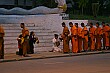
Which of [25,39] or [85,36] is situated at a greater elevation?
[85,36]

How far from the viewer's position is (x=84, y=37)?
25.2 metres

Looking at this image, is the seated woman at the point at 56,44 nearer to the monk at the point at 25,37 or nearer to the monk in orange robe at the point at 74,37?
the monk in orange robe at the point at 74,37

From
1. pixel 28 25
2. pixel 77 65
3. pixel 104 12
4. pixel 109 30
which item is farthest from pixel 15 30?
pixel 104 12

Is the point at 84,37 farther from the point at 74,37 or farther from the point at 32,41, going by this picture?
the point at 32,41

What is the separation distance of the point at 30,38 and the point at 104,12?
102ft

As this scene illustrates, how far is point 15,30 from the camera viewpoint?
2602 centimetres

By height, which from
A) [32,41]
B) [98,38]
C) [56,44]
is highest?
[98,38]

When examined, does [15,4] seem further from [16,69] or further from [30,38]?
[16,69]

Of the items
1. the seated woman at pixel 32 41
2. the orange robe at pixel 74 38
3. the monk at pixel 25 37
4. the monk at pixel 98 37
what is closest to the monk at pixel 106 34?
the monk at pixel 98 37

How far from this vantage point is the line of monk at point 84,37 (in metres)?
24.3

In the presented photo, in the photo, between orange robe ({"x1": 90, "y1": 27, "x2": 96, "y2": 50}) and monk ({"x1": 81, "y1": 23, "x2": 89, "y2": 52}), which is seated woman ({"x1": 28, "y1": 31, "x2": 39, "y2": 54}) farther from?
Answer: orange robe ({"x1": 90, "y1": 27, "x2": 96, "y2": 50})

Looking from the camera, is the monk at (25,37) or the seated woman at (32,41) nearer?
the monk at (25,37)

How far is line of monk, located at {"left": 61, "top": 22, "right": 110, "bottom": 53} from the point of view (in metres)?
24.3

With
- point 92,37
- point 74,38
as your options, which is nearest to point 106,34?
point 92,37
